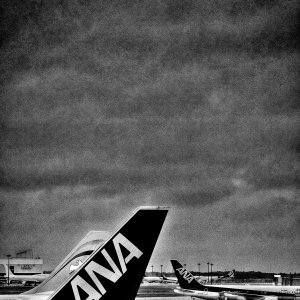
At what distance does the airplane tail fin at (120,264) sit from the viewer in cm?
1056

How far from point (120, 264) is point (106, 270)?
293mm

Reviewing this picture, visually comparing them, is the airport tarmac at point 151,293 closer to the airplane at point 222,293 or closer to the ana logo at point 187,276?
the ana logo at point 187,276

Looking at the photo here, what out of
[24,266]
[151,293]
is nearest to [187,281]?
[151,293]

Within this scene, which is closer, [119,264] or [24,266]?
[119,264]

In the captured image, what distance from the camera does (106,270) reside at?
35.2 ft

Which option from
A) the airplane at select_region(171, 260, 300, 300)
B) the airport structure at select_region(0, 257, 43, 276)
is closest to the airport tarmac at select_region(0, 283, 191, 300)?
the airplane at select_region(171, 260, 300, 300)

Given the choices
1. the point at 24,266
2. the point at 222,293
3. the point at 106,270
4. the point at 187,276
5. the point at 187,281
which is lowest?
the point at 106,270

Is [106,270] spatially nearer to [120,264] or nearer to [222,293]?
[120,264]

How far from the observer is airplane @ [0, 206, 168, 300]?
10562 mm

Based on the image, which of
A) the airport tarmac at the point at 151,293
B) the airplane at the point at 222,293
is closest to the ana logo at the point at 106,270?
the airplane at the point at 222,293

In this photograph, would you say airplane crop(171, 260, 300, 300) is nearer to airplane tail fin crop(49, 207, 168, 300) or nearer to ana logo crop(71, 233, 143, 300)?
airplane tail fin crop(49, 207, 168, 300)

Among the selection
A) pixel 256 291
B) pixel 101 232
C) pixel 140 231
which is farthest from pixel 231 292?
pixel 140 231

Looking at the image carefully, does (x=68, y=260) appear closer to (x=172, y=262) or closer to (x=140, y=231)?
(x=140, y=231)

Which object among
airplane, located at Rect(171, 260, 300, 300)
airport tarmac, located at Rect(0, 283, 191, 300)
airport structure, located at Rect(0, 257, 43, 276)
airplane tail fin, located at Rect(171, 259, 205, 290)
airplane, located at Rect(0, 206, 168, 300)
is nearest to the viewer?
airplane, located at Rect(0, 206, 168, 300)
